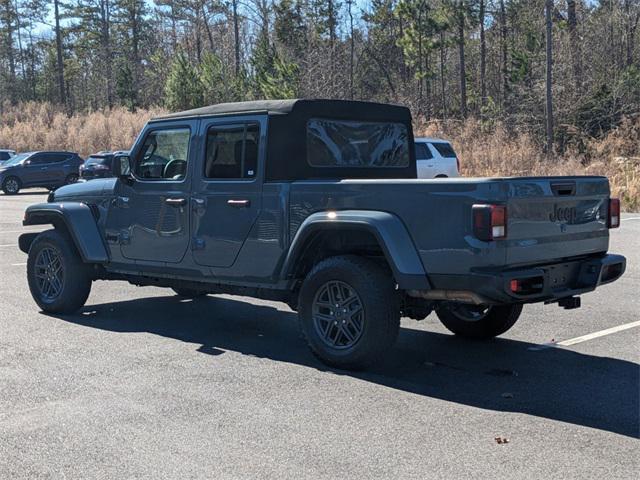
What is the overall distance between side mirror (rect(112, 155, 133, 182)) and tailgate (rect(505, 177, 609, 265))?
153 inches

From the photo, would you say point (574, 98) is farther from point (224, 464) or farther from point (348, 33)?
point (224, 464)

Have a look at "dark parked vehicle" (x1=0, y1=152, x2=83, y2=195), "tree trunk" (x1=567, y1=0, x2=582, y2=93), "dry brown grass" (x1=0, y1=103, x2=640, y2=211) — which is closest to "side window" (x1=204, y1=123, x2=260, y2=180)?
"dry brown grass" (x1=0, y1=103, x2=640, y2=211)

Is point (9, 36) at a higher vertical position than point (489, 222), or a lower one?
higher

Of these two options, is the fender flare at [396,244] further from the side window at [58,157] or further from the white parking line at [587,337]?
the side window at [58,157]

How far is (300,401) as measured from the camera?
5465 mm

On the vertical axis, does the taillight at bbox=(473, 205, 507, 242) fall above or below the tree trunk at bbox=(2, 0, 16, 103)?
below

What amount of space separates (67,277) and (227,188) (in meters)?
2.35

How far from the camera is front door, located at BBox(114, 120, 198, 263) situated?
7383mm

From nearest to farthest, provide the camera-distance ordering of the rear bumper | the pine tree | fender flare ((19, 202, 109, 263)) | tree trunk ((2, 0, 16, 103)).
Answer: the rear bumper < fender flare ((19, 202, 109, 263)) < the pine tree < tree trunk ((2, 0, 16, 103))

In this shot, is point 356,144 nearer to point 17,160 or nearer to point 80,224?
point 80,224

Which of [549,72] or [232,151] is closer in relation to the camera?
[232,151]

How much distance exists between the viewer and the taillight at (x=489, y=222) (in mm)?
5359

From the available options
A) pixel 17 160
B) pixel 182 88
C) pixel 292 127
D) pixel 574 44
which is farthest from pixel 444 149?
pixel 182 88

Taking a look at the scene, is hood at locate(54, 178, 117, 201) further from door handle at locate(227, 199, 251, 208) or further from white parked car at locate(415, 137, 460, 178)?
white parked car at locate(415, 137, 460, 178)
